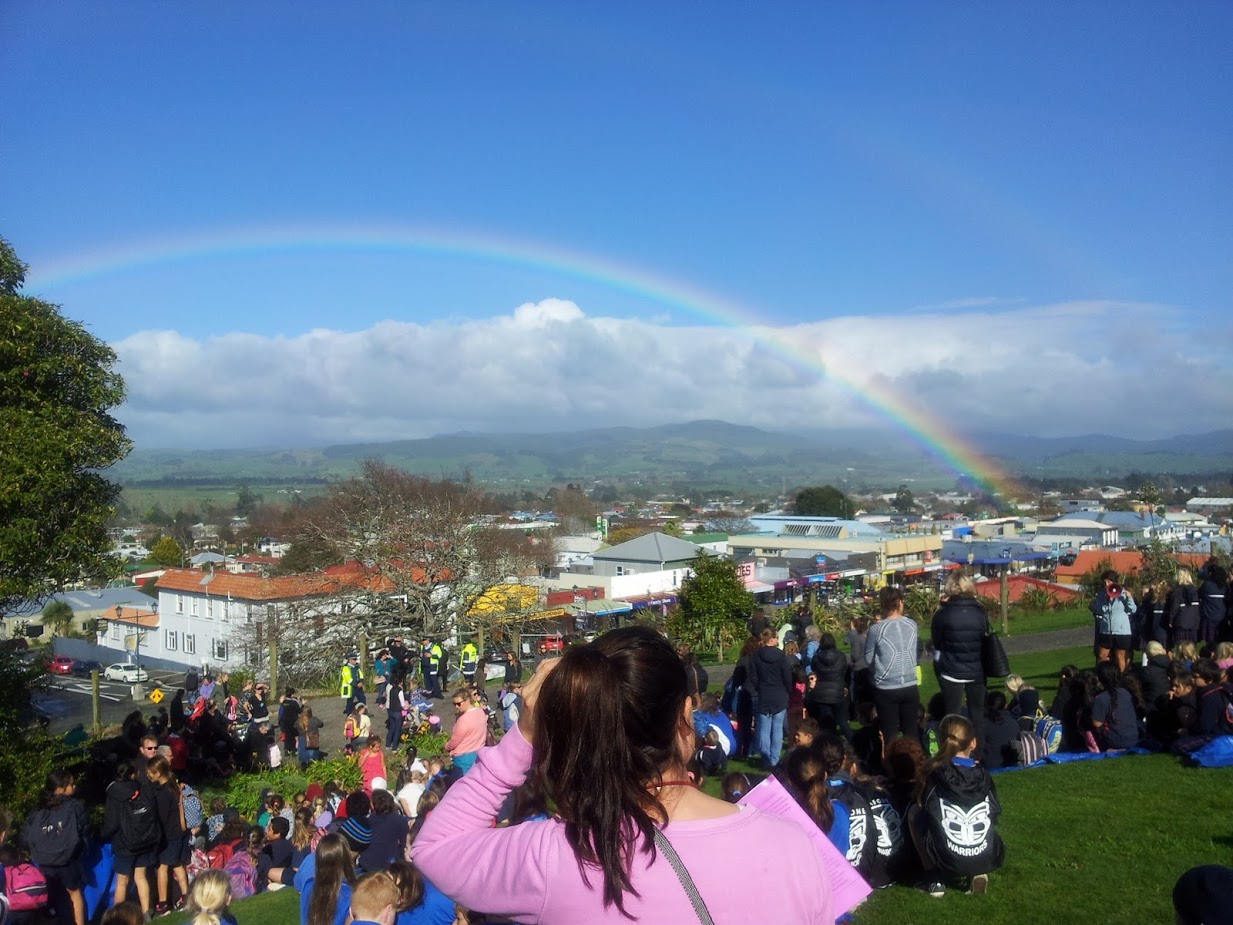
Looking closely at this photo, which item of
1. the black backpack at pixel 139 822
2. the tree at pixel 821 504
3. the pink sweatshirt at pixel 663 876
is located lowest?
the tree at pixel 821 504

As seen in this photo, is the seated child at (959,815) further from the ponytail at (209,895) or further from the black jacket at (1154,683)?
the black jacket at (1154,683)

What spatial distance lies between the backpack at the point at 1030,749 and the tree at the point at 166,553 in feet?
265

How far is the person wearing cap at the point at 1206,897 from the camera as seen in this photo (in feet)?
8.61

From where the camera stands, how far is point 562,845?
179cm

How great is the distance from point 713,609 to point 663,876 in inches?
788

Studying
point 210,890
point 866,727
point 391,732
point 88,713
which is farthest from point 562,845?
point 88,713

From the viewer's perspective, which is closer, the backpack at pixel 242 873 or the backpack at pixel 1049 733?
the backpack at pixel 242 873

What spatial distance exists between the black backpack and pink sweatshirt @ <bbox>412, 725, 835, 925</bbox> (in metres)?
6.78

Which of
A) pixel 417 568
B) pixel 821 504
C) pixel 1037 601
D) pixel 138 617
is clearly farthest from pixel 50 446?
pixel 821 504

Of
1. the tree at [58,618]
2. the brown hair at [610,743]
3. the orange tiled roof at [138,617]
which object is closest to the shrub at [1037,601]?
the brown hair at [610,743]

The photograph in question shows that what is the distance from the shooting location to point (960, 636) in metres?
7.21

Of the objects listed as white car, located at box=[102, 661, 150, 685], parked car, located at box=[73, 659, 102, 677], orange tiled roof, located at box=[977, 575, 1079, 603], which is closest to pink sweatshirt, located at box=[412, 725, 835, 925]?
orange tiled roof, located at box=[977, 575, 1079, 603]

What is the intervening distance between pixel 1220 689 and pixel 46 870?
364 inches

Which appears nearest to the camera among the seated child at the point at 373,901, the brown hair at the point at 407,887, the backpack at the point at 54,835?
the seated child at the point at 373,901
